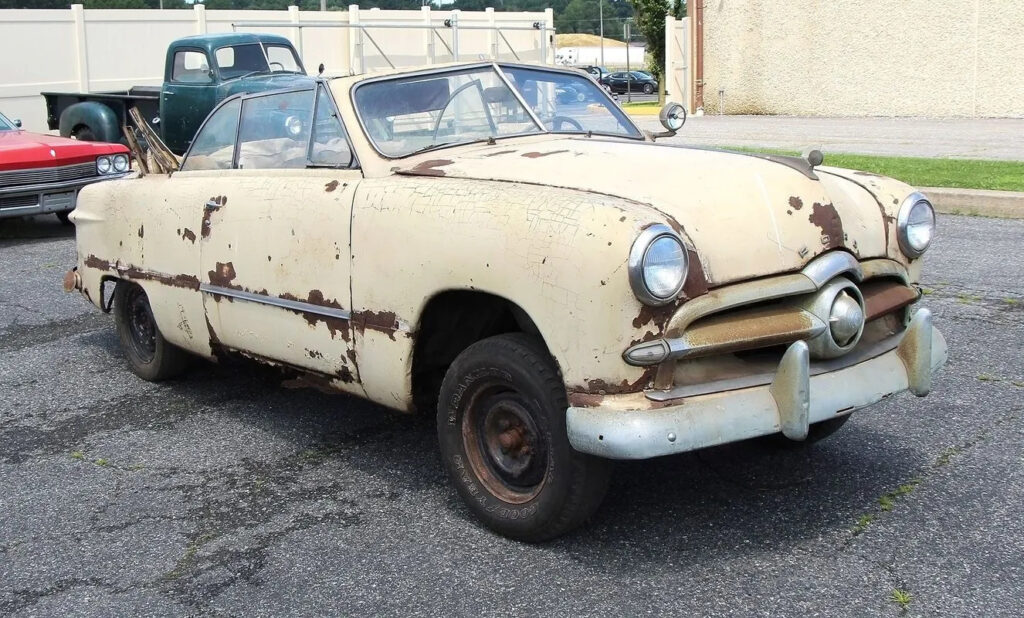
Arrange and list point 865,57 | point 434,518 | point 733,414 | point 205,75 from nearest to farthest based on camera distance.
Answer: point 733,414, point 434,518, point 205,75, point 865,57

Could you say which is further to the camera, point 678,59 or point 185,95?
point 678,59

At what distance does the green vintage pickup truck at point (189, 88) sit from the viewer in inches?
591

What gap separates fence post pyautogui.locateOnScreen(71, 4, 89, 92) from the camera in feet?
73.7

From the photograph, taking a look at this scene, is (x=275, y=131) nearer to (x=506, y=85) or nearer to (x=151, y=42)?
(x=506, y=85)

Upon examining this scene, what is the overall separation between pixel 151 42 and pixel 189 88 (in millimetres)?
9872

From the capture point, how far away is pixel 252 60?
50.6 ft

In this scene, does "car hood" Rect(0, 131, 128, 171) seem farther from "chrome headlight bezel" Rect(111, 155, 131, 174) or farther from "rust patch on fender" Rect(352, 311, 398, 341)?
"rust patch on fender" Rect(352, 311, 398, 341)

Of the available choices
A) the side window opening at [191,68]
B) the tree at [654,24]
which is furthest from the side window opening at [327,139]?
the tree at [654,24]

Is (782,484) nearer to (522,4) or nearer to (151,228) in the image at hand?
(151,228)

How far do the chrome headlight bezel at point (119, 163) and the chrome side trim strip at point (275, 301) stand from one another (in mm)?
7595

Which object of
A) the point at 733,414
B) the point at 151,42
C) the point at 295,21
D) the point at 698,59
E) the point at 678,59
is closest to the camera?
the point at 733,414

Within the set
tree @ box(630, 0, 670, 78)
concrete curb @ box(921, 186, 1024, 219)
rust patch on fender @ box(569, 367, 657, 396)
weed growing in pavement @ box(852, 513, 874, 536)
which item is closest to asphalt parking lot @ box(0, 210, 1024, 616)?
→ weed growing in pavement @ box(852, 513, 874, 536)

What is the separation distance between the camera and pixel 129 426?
17.8 ft

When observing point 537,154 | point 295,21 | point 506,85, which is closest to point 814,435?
point 537,154
